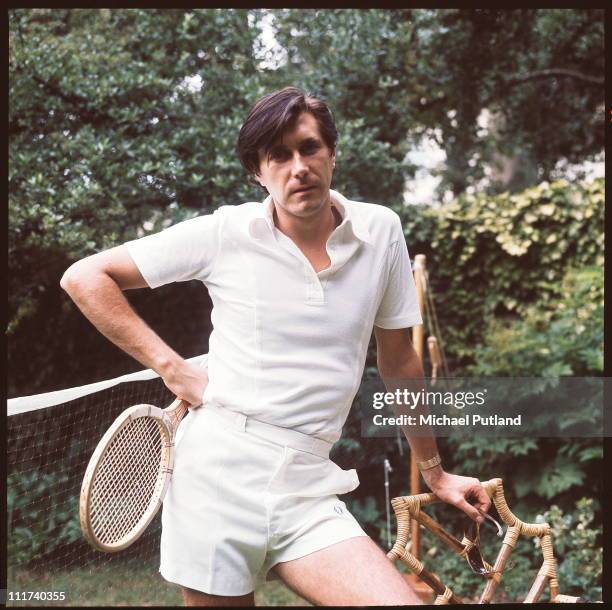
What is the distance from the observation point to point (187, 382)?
183 centimetres

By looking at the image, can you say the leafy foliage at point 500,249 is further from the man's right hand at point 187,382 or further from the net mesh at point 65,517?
the man's right hand at point 187,382

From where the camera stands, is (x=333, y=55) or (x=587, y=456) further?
(x=333, y=55)

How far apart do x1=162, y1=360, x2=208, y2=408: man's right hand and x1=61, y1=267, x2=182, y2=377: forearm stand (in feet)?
0.04

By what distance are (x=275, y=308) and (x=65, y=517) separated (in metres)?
2.82

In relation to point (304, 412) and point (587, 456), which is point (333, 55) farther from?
point (304, 412)

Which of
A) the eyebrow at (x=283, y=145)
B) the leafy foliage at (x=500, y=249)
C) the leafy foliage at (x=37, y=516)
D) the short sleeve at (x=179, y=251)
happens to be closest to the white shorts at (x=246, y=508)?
the short sleeve at (x=179, y=251)

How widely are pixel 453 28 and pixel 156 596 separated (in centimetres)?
443

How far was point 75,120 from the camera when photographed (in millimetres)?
4648

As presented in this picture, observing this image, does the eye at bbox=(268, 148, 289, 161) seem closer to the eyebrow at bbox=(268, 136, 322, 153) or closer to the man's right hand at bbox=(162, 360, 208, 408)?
the eyebrow at bbox=(268, 136, 322, 153)

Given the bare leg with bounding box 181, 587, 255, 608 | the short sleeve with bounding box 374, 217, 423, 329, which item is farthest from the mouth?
the bare leg with bounding box 181, 587, 255, 608

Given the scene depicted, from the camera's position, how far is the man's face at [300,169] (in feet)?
5.83

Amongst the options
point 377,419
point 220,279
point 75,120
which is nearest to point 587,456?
point 377,419

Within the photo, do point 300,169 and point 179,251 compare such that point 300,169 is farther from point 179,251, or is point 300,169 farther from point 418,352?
point 418,352

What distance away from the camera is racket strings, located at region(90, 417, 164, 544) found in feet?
5.48
